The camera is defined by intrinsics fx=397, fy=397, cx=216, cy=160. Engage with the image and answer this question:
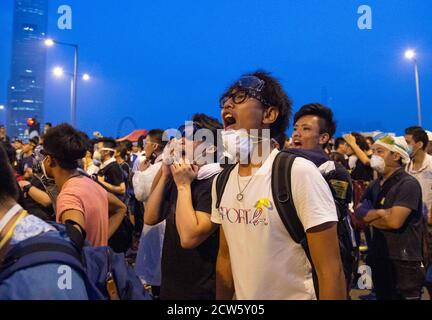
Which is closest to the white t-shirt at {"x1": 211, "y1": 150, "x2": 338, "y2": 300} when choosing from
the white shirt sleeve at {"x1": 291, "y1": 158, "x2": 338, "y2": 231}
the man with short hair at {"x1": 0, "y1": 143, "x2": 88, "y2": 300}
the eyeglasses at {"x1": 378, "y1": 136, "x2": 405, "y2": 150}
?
the white shirt sleeve at {"x1": 291, "y1": 158, "x2": 338, "y2": 231}

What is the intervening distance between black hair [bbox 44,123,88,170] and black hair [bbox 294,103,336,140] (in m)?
1.96

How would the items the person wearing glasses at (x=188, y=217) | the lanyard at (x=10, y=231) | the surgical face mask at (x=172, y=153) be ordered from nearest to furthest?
the lanyard at (x=10, y=231) → the person wearing glasses at (x=188, y=217) → the surgical face mask at (x=172, y=153)

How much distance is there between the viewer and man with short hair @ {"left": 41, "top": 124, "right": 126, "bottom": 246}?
2.74m

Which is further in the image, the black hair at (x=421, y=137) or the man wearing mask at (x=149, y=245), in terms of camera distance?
the black hair at (x=421, y=137)

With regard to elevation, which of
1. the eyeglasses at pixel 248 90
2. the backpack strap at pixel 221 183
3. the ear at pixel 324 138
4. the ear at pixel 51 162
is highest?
the eyeglasses at pixel 248 90

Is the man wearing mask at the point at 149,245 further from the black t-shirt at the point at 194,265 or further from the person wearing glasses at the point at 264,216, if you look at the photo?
the person wearing glasses at the point at 264,216

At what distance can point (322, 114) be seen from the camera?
357cm

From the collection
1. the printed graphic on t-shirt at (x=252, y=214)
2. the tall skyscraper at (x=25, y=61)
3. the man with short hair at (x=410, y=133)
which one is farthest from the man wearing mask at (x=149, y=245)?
the tall skyscraper at (x=25, y=61)

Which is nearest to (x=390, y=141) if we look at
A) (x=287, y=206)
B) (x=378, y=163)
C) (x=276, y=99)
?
(x=378, y=163)

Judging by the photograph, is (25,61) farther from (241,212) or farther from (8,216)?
(8,216)

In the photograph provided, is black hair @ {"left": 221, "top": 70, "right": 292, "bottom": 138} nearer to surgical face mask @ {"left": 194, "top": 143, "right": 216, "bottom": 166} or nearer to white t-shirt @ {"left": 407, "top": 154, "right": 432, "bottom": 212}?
surgical face mask @ {"left": 194, "top": 143, "right": 216, "bottom": 166}

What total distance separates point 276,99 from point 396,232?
2.40m

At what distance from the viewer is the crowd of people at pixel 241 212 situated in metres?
1.92
